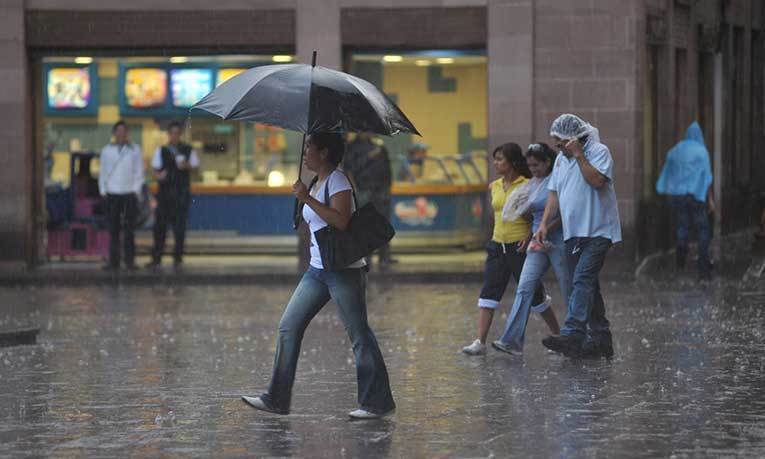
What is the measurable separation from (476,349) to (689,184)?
29.1 ft

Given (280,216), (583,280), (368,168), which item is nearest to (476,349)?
(583,280)

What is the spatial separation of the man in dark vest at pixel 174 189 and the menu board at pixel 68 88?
2918mm

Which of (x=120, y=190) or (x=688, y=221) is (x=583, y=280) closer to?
(x=688, y=221)

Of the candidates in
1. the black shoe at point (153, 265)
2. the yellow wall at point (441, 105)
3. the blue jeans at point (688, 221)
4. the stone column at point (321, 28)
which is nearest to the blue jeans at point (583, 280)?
the blue jeans at point (688, 221)

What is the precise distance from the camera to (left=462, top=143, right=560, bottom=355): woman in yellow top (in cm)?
1319

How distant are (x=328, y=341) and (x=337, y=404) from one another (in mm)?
3834

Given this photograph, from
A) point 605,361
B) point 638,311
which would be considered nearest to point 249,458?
point 605,361

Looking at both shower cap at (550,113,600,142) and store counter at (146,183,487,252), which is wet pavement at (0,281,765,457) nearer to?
shower cap at (550,113,600,142)

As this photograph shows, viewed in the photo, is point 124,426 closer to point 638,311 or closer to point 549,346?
point 549,346

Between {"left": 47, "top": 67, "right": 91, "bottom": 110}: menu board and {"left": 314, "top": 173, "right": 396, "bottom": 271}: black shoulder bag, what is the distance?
16.6 m

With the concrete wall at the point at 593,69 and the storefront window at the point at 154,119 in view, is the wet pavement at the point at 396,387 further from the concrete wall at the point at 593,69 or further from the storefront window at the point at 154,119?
the storefront window at the point at 154,119

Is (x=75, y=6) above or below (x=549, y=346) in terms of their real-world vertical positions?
above

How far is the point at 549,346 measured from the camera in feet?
41.0

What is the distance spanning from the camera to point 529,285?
1305 cm
